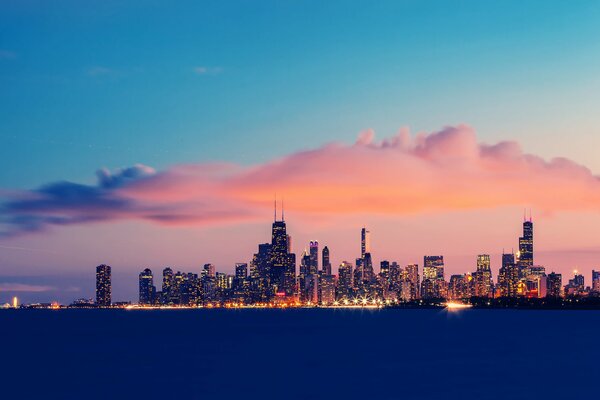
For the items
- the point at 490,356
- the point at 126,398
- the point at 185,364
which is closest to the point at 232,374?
the point at 185,364

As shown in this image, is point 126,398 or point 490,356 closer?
point 126,398

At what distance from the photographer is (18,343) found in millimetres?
180750

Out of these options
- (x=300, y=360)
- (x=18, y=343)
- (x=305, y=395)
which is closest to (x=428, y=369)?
(x=300, y=360)

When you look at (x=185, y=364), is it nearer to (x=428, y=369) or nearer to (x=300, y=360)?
(x=300, y=360)

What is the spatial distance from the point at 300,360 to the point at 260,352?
1973 centimetres

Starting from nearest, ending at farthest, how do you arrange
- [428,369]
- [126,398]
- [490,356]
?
[126,398], [428,369], [490,356]

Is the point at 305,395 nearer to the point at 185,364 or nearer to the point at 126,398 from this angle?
the point at 126,398

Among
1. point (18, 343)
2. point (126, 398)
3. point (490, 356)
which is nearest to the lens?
point (126, 398)

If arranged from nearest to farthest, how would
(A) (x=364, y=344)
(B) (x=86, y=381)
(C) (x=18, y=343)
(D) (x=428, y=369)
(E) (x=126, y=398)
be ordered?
(E) (x=126, y=398), (B) (x=86, y=381), (D) (x=428, y=369), (A) (x=364, y=344), (C) (x=18, y=343)

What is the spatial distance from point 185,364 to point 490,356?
2118 inches

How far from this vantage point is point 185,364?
119 m

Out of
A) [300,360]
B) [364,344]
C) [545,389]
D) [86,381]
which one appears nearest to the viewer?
[545,389]

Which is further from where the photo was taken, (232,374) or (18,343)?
(18,343)

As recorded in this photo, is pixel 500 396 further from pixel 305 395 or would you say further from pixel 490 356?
pixel 490 356
